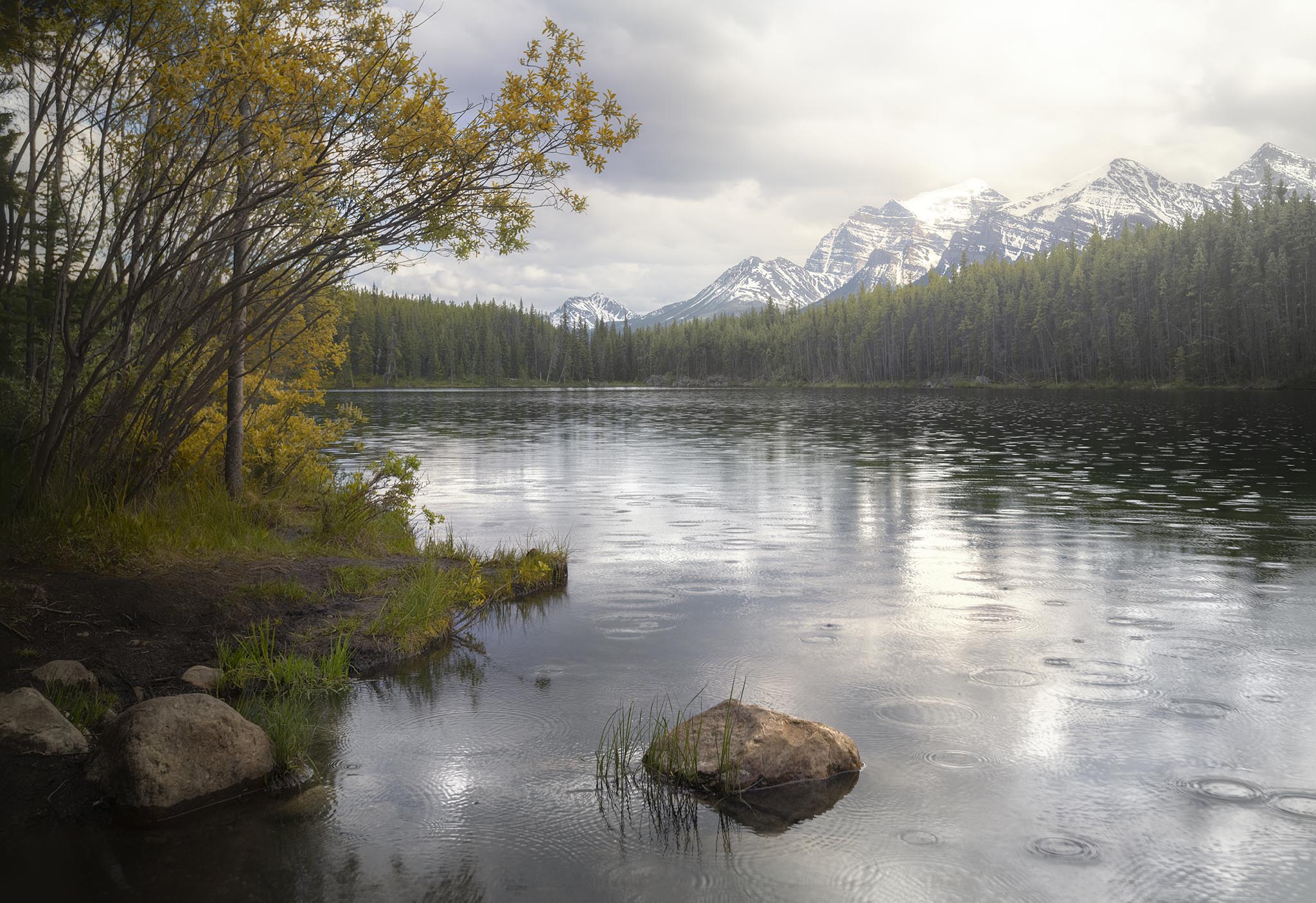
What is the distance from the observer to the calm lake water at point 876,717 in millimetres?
5355

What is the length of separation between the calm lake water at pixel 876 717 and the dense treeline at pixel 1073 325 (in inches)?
2122

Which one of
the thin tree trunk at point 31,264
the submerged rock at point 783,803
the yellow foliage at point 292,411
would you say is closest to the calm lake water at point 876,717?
the submerged rock at point 783,803

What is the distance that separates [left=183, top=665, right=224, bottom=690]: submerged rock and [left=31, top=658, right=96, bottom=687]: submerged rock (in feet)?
2.42

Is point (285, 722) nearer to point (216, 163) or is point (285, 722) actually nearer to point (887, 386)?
point (216, 163)

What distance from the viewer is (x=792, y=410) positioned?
242ft

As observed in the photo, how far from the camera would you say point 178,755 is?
619cm

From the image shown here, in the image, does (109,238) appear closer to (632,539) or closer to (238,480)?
(238,480)

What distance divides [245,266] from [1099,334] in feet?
395

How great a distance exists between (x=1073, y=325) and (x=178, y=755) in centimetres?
12670

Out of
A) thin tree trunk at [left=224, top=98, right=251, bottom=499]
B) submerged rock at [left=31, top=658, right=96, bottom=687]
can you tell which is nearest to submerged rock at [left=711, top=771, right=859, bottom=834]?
submerged rock at [left=31, top=658, right=96, bottom=687]

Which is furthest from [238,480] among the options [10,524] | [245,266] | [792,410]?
[792,410]

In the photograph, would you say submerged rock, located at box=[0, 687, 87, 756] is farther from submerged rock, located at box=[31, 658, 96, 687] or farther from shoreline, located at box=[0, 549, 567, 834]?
submerged rock, located at box=[31, 658, 96, 687]

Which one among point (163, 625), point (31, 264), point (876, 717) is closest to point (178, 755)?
point (163, 625)

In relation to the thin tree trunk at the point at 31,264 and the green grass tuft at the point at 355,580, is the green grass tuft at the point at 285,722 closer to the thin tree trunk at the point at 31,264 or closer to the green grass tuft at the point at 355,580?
the green grass tuft at the point at 355,580
